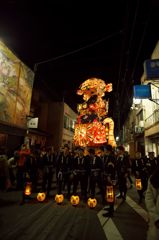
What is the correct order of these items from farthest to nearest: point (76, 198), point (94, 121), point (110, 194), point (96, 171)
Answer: point (94, 121), point (96, 171), point (76, 198), point (110, 194)

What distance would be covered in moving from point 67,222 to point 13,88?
42.4 feet

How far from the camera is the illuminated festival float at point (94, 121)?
2011 centimetres

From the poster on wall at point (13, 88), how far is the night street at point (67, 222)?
898 cm

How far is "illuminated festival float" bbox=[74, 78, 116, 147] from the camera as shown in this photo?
66.0 feet

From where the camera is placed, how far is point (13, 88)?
14922 mm

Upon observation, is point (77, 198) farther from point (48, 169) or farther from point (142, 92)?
point (142, 92)

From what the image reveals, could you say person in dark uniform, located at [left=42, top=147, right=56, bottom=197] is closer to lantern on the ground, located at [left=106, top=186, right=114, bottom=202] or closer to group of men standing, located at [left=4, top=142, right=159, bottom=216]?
group of men standing, located at [left=4, top=142, right=159, bottom=216]

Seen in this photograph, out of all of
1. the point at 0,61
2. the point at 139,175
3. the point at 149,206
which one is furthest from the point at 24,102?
the point at 149,206

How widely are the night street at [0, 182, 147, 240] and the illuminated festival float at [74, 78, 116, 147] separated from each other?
42.3 ft

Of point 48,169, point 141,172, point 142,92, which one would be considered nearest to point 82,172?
point 48,169

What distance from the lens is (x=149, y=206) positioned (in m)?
2.60

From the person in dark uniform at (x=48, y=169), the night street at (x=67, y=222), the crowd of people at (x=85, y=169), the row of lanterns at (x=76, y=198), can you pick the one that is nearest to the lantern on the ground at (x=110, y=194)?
the row of lanterns at (x=76, y=198)

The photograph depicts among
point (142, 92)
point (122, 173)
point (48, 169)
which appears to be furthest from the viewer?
point (142, 92)

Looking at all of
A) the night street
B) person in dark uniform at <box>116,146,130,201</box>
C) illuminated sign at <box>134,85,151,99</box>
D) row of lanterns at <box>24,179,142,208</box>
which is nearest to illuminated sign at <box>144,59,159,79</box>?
illuminated sign at <box>134,85,151,99</box>
